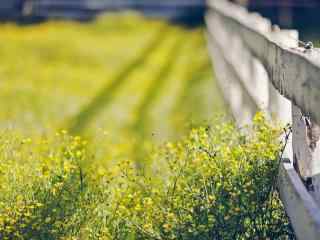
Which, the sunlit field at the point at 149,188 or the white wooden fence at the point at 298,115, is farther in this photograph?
the sunlit field at the point at 149,188

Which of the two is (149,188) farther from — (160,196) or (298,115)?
(298,115)

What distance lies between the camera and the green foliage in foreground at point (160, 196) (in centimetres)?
476

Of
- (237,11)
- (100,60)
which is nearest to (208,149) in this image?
(237,11)

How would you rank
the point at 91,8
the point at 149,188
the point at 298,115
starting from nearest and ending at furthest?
the point at 298,115, the point at 149,188, the point at 91,8

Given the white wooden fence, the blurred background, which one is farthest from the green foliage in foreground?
the blurred background

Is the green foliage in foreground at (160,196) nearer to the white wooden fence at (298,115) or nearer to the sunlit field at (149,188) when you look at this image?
the sunlit field at (149,188)

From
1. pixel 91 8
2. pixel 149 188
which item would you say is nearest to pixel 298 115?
pixel 149 188

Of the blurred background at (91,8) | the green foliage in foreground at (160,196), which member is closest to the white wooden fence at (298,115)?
the green foliage in foreground at (160,196)

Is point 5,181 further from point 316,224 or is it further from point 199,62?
point 199,62

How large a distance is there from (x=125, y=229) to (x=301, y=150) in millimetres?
1006

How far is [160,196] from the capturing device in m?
5.04

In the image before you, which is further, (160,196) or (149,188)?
(149,188)

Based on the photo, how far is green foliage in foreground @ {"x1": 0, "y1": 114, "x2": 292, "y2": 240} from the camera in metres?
4.76

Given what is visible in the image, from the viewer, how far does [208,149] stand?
200 inches
